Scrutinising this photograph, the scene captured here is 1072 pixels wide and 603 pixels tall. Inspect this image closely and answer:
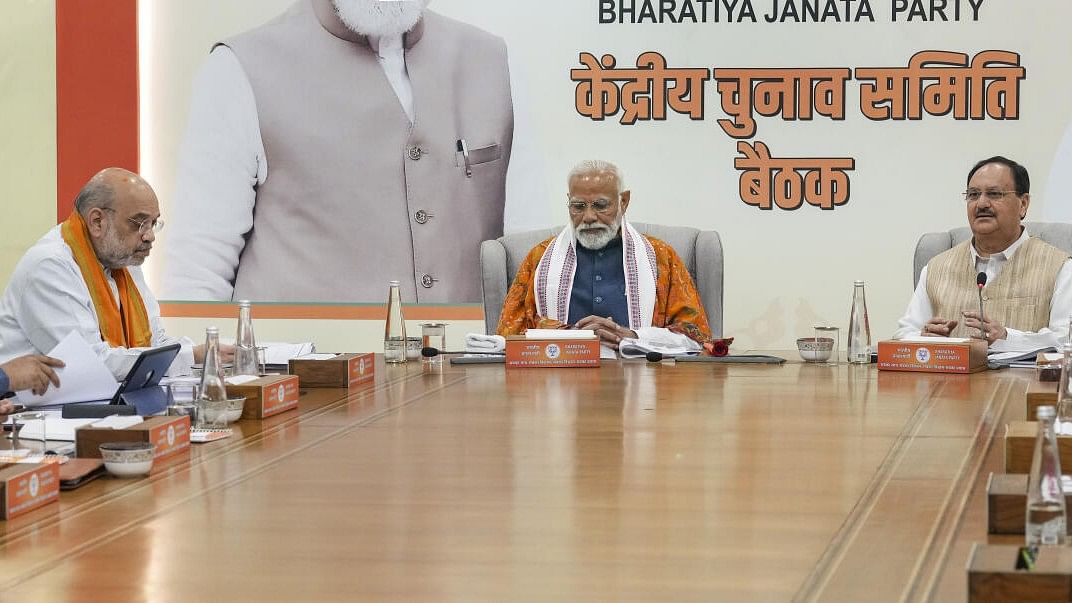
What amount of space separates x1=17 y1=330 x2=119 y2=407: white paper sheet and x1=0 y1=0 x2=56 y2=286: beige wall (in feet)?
11.7

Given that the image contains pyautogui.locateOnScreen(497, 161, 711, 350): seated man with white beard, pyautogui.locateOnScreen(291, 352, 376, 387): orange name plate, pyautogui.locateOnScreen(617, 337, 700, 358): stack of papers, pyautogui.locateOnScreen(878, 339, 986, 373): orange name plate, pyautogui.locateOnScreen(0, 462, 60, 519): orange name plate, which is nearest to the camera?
pyautogui.locateOnScreen(0, 462, 60, 519): orange name plate

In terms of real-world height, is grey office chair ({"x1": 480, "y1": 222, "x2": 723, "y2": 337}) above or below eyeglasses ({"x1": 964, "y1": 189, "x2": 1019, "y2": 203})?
below

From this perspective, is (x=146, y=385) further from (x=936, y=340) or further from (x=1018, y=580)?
(x=1018, y=580)

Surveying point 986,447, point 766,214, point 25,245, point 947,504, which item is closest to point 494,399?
point 986,447

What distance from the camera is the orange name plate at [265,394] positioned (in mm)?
2725

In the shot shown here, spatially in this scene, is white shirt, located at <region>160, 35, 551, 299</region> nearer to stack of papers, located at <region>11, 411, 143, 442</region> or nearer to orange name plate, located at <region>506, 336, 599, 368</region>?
orange name plate, located at <region>506, 336, 599, 368</region>

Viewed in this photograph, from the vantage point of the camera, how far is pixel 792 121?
5.89 meters

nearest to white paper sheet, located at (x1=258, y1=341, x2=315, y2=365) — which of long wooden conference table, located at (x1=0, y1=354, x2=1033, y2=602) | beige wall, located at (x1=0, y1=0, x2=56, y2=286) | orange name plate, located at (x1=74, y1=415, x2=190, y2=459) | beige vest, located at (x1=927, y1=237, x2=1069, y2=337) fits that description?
long wooden conference table, located at (x1=0, y1=354, x2=1033, y2=602)

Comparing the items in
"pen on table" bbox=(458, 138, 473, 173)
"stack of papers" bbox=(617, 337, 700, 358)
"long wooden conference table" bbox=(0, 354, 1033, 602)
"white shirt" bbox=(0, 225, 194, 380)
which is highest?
"pen on table" bbox=(458, 138, 473, 173)

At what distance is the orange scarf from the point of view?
3.87 m

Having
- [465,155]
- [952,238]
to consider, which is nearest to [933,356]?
[952,238]

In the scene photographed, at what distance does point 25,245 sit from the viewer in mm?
6484

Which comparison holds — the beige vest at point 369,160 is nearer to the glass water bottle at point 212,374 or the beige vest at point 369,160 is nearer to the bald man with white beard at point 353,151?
the bald man with white beard at point 353,151

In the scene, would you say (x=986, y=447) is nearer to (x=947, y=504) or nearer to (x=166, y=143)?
(x=947, y=504)
